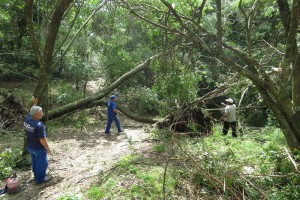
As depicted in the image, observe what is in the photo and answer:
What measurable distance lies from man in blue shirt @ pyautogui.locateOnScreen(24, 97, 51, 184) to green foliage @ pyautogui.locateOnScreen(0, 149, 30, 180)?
931mm

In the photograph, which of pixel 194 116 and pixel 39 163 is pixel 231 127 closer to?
pixel 194 116

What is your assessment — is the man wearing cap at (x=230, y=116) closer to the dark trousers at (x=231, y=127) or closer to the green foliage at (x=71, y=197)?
the dark trousers at (x=231, y=127)

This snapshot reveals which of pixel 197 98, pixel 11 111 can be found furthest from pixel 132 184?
pixel 11 111

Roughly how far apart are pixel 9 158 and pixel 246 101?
1097 centimetres

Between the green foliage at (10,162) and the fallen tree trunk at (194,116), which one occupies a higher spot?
the fallen tree trunk at (194,116)

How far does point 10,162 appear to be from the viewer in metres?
6.52

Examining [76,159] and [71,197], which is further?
[76,159]

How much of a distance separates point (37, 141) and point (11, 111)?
651 cm

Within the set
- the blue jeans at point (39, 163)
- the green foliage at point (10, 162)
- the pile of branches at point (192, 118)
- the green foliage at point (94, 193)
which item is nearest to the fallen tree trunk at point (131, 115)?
the pile of branches at point (192, 118)

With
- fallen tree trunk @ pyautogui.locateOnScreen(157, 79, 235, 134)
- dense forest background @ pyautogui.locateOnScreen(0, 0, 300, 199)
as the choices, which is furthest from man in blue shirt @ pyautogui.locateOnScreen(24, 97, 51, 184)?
fallen tree trunk @ pyautogui.locateOnScreen(157, 79, 235, 134)

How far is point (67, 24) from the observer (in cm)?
1575

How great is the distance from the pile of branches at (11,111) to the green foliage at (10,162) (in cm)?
424

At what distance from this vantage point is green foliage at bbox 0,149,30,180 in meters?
6.16

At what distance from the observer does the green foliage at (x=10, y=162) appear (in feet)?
20.2
